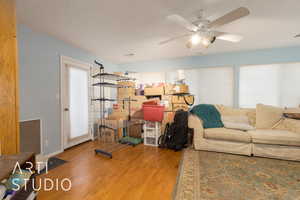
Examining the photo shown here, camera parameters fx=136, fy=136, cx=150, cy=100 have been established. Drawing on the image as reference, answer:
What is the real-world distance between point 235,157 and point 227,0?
250 centimetres

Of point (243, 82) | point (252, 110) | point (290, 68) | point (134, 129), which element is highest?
point (290, 68)

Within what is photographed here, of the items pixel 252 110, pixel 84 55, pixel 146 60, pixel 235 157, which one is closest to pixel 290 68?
pixel 252 110

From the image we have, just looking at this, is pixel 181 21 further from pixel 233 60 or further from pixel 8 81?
pixel 233 60

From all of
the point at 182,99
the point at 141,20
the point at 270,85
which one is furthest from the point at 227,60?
the point at 141,20

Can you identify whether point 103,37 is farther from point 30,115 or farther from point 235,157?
point 235,157

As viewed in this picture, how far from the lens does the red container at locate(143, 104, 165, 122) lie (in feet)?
9.87

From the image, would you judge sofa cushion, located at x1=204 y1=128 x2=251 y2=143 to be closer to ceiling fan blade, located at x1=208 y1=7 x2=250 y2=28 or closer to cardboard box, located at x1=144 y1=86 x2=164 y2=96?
cardboard box, located at x1=144 y1=86 x2=164 y2=96

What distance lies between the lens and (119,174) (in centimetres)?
200

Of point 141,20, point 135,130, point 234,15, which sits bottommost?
point 135,130

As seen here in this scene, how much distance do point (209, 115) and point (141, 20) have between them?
2.33 metres

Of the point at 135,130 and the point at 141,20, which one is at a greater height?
the point at 141,20

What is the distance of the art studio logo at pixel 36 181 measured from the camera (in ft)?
3.37

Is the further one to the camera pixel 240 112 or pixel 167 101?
pixel 167 101

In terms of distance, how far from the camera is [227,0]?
5.39ft
